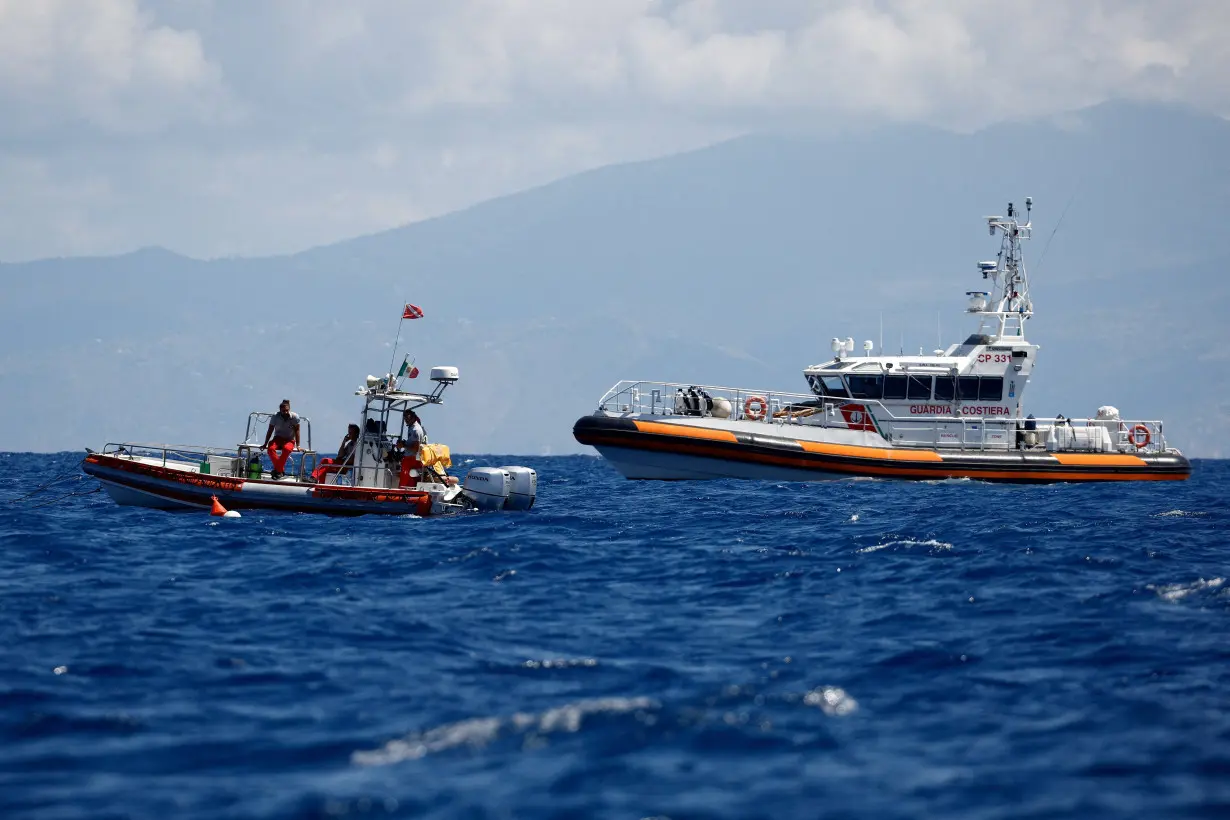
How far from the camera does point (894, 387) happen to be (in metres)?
37.7

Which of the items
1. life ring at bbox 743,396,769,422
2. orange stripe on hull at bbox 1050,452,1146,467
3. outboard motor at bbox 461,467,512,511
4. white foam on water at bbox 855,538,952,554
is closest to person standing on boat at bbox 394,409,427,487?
outboard motor at bbox 461,467,512,511

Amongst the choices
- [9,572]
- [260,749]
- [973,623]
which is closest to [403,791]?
[260,749]

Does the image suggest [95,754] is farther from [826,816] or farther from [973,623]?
[973,623]

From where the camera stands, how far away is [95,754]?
9.08 m

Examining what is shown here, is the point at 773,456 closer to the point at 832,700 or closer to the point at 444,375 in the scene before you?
the point at 444,375

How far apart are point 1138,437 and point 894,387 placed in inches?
328

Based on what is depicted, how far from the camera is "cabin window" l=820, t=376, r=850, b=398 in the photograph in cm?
3778

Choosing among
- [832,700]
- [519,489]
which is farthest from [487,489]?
[832,700]

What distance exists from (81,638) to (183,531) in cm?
886

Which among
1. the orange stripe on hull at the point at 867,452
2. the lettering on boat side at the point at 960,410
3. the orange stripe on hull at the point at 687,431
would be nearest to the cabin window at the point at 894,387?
the lettering on boat side at the point at 960,410

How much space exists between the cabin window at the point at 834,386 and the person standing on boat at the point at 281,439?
17754 millimetres

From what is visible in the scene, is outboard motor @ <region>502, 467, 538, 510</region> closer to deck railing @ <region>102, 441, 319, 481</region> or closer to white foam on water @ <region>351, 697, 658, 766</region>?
deck railing @ <region>102, 441, 319, 481</region>

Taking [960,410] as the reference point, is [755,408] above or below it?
below

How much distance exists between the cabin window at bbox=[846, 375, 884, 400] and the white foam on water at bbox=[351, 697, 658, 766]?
28085 millimetres
